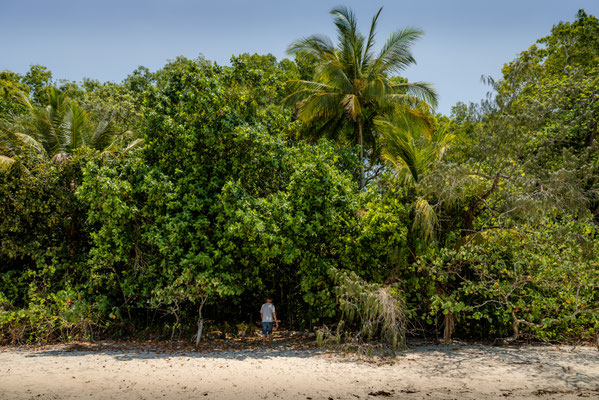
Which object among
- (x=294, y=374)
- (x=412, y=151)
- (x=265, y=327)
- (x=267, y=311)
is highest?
(x=412, y=151)

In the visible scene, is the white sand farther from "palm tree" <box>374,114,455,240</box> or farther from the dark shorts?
"palm tree" <box>374,114,455,240</box>

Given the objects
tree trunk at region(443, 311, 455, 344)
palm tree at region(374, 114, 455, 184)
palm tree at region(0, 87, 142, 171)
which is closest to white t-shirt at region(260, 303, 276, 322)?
tree trunk at region(443, 311, 455, 344)

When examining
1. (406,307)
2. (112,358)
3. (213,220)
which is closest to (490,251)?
(406,307)

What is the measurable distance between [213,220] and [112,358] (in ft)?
13.1

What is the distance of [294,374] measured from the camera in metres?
8.17

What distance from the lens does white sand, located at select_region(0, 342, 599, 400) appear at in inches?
279

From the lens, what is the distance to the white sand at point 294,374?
7094mm

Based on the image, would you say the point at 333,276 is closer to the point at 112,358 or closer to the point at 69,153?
the point at 112,358

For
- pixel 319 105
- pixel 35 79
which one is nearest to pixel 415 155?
pixel 319 105

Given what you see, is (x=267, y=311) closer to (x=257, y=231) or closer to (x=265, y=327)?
(x=265, y=327)

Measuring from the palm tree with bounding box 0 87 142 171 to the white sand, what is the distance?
5651 mm

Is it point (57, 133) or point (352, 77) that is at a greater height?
point (352, 77)

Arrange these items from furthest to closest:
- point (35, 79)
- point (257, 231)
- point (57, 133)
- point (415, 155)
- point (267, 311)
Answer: point (35, 79), point (57, 133), point (415, 155), point (267, 311), point (257, 231)

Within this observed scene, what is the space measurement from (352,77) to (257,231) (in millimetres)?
9135
